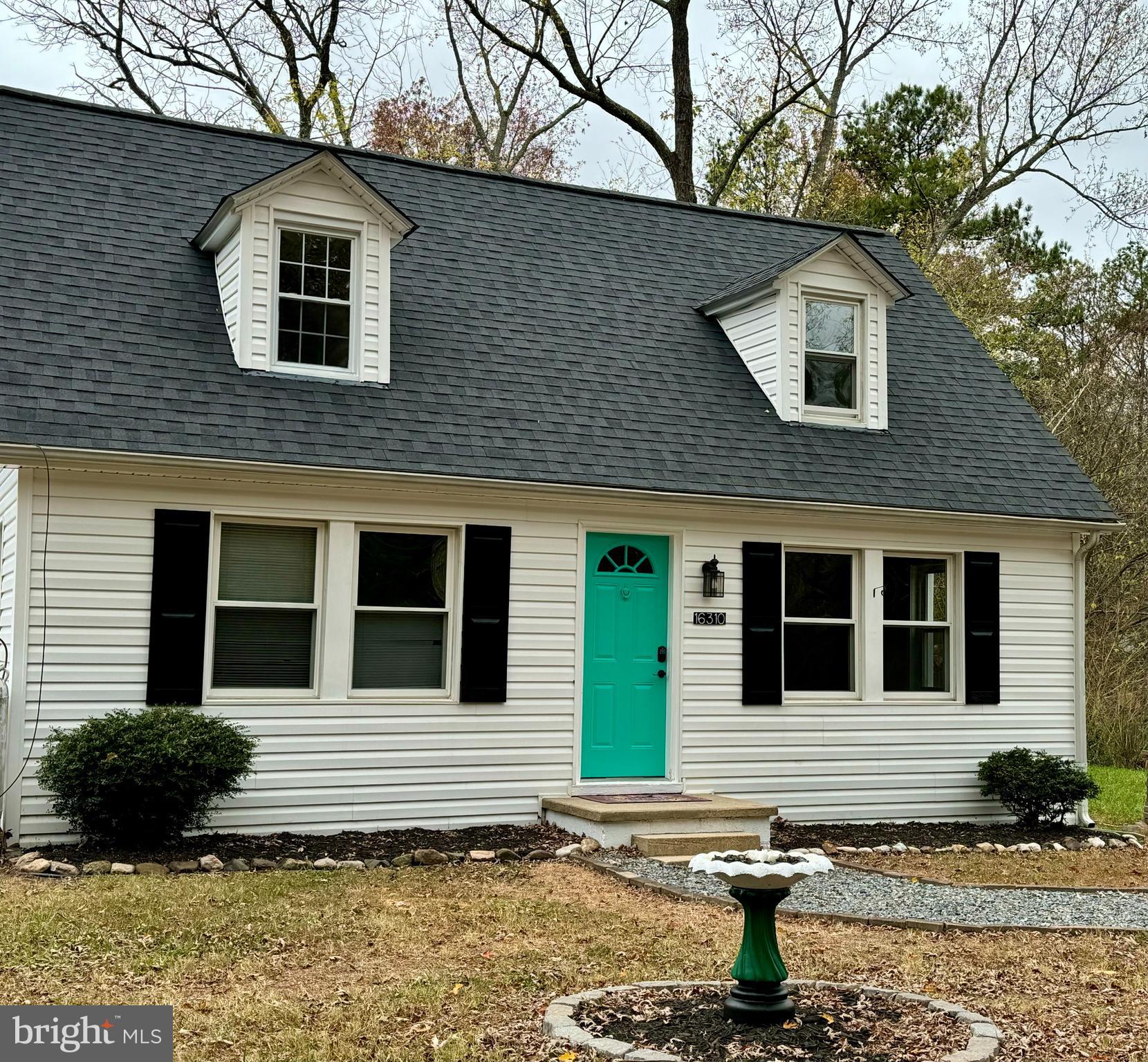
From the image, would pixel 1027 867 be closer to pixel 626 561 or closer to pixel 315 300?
pixel 626 561

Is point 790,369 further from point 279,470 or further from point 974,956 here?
point 974,956

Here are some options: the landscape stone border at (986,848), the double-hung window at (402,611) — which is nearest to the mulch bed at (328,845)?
the double-hung window at (402,611)

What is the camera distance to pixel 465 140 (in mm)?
24641

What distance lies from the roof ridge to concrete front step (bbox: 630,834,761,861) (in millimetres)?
6241

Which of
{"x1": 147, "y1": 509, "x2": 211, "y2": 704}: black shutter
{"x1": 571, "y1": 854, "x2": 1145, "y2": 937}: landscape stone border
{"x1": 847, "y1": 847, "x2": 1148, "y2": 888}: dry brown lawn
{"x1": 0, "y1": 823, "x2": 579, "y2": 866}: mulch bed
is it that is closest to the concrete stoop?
{"x1": 0, "y1": 823, "x2": 579, "y2": 866}: mulch bed

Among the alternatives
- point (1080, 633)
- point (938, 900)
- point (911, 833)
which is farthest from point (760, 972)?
point (1080, 633)

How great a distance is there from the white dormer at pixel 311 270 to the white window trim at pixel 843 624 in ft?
13.1

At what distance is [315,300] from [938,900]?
6.54 meters

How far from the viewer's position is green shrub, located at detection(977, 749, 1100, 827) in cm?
1138

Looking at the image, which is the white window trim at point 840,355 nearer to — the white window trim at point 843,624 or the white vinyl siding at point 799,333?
the white vinyl siding at point 799,333

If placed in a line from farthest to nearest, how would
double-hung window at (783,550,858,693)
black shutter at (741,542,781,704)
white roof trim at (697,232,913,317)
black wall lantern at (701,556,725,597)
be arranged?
1. white roof trim at (697,232,913,317)
2. double-hung window at (783,550,858,693)
3. black shutter at (741,542,781,704)
4. black wall lantern at (701,556,725,597)

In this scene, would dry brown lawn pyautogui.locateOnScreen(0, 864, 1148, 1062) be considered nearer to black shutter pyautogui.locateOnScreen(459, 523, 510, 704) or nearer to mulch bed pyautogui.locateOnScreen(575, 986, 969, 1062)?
mulch bed pyautogui.locateOnScreen(575, 986, 969, 1062)

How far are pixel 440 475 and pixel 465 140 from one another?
16.5m

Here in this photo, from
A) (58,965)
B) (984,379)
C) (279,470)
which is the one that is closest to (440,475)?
(279,470)
